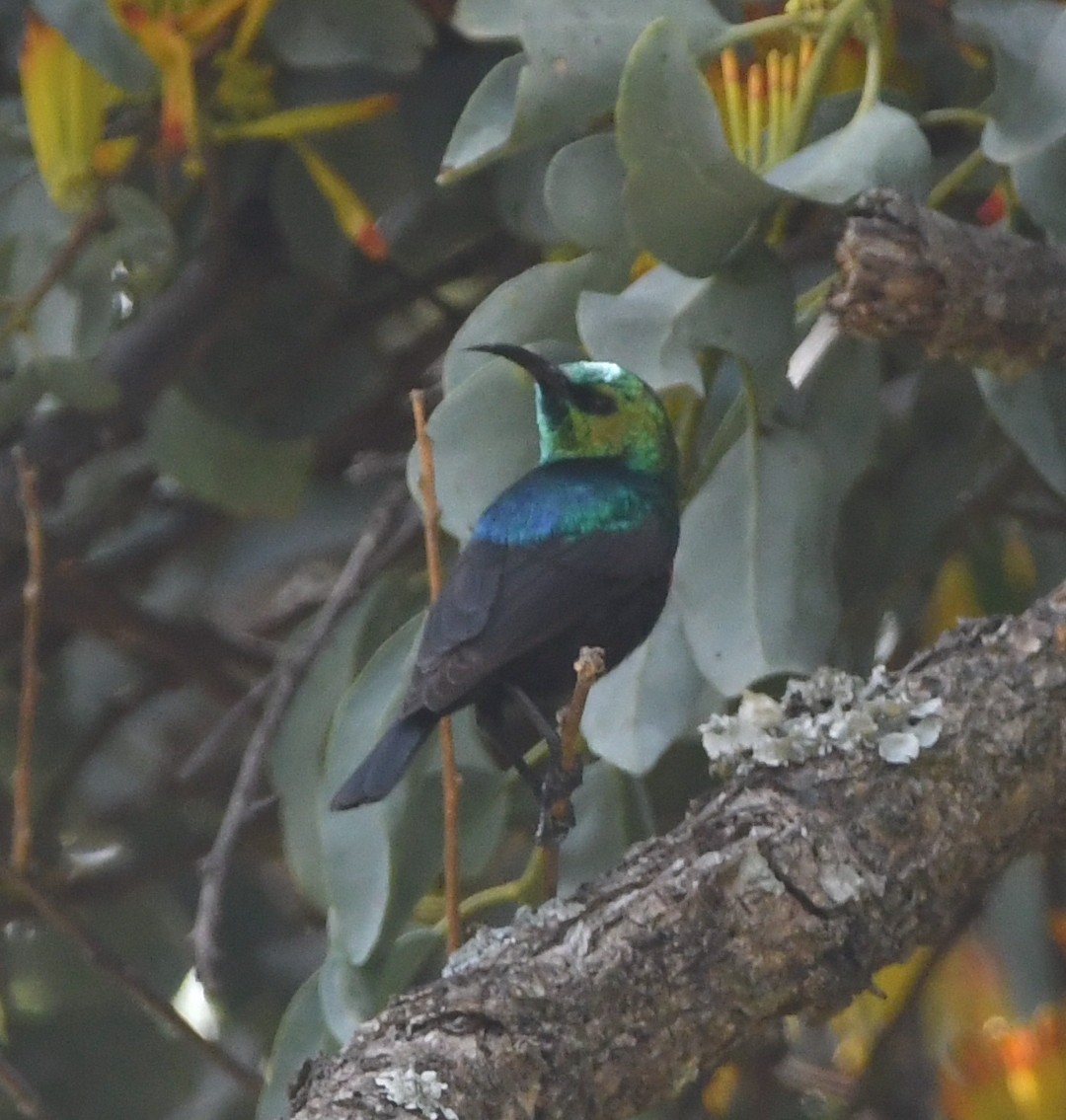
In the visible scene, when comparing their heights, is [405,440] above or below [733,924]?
below

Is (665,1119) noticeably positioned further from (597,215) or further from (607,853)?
(597,215)

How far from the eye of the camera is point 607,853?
1.42m

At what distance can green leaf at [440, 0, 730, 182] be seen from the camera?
1.32m

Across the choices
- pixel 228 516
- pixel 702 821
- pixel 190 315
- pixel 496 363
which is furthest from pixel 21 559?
pixel 702 821

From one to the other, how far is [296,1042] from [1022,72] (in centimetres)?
85

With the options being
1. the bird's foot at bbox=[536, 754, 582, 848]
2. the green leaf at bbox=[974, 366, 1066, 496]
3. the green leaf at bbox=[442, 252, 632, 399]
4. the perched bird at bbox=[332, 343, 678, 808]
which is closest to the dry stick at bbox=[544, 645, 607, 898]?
the bird's foot at bbox=[536, 754, 582, 848]

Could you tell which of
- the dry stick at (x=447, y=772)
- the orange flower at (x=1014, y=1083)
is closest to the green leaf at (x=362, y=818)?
the dry stick at (x=447, y=772)

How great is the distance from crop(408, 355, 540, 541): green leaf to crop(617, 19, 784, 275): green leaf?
207 mm

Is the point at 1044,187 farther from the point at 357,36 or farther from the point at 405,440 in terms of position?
the point at 405,440

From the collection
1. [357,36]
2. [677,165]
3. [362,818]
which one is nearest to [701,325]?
[677,165]

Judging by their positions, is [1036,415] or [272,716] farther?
[272,716]

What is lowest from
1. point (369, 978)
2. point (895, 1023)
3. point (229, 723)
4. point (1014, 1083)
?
point (895, 1023)

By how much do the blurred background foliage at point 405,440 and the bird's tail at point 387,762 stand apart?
69mm

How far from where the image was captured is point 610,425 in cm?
162
